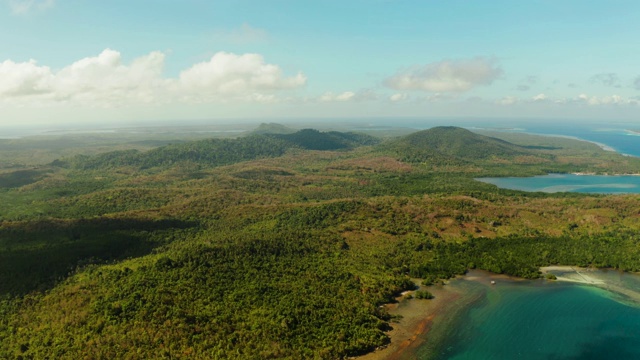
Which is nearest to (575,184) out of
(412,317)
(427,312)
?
(427,312)

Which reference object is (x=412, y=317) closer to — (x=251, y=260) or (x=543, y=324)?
(x=543, y=324)

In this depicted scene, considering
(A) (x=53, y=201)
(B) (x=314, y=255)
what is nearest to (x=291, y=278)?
(B) (x=314, y=255)

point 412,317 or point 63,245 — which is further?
point 63,245

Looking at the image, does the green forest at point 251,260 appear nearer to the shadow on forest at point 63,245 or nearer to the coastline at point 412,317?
the shadow on forest at point 63,245

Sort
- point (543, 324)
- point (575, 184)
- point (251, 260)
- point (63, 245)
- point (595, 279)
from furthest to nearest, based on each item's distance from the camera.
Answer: point (575, 184) → point (63, 245) → point (595, 279) → point (251, 260) → point (543, 324)

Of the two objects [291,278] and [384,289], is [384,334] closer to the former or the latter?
[384,289]

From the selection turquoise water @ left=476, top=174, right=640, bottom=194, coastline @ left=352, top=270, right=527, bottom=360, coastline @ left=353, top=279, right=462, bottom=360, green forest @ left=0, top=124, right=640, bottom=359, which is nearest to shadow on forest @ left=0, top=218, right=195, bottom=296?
green forest @ left=0, top=124, right=640, bottom=359
